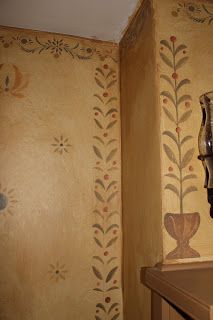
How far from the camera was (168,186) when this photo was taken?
0.70m

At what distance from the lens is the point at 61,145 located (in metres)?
1.00

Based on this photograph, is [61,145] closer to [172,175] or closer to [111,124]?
[111,124]

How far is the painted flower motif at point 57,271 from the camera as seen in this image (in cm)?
94

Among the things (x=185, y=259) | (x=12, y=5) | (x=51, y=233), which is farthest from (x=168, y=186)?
(x=12, y=5)

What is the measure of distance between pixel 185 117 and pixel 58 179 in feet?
1.67

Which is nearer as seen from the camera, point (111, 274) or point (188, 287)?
point (188, 287)

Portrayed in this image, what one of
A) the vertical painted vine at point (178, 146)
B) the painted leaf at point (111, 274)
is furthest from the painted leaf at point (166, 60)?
the painted leaf at point (111, 274)

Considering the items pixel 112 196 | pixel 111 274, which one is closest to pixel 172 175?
pixel 112 196

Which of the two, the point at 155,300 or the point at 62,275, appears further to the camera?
the point at 62,275

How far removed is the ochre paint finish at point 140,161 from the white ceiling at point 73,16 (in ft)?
0.19

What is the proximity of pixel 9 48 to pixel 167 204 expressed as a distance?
82cm

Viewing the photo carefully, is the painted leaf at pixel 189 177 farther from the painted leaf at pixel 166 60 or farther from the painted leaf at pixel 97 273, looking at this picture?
the painted leaf at pixel 97 273

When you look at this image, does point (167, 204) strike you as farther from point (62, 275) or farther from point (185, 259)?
point (62, 275)

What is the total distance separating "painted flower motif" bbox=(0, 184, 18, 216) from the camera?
922 mm
